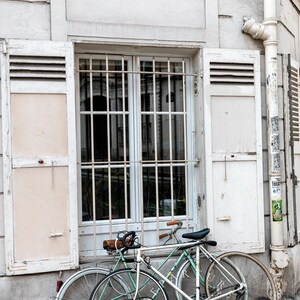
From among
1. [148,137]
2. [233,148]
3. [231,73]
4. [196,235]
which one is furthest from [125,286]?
[231,73]

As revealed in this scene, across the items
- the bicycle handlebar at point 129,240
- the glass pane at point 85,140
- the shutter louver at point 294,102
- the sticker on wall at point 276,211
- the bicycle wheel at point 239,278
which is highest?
the shutter louver at point 294,102

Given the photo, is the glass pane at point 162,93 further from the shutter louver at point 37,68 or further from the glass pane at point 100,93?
the shutter louver at point 37,68

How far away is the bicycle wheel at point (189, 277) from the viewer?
441cm

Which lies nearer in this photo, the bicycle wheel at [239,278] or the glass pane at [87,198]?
the bicycle wheel at [239,278]

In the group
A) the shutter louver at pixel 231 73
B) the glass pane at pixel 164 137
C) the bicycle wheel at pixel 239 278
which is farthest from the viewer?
the glass pane at pixel 164 137

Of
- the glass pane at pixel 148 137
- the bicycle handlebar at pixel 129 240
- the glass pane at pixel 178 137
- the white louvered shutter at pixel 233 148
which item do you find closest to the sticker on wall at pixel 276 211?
the white louvered shutter at pixel 233 148

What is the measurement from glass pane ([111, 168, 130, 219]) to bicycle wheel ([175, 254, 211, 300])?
35.6 inches

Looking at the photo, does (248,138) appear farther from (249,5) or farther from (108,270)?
(108,270)

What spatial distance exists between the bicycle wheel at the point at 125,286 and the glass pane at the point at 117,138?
130 cm

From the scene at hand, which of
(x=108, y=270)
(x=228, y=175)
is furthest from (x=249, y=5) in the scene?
(x=108, y=270)

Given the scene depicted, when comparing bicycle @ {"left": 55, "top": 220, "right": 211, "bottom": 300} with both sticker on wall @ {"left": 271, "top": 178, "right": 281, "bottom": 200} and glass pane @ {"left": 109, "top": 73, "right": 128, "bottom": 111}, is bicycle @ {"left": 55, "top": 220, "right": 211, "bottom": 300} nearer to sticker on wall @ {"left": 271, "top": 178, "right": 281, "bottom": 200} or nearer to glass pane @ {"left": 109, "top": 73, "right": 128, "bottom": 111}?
sticker on wall @ {"left": 271, "top": 178, "right": 281, "bottom": 200}

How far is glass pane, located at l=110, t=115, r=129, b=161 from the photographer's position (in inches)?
190

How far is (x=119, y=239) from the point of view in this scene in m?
4.19

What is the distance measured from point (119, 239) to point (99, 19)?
7.56ft
